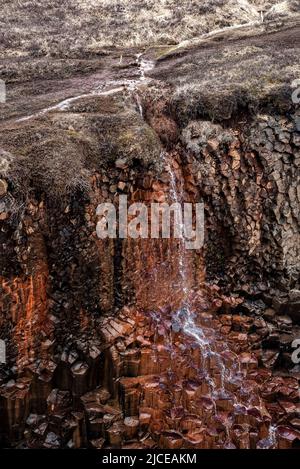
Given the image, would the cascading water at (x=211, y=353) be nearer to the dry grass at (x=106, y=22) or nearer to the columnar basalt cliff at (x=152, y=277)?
the columnar basalt cliff at (x=152, y=277)

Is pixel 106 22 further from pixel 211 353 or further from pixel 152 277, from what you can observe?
pixel 211 353

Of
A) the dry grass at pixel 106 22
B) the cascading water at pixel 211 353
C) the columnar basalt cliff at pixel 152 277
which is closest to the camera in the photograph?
the columnar basalt cliff at pixel 152 277

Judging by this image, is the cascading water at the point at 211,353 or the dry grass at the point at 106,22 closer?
the cascading water at the point at 211,353

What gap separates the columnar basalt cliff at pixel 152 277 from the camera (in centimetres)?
1218

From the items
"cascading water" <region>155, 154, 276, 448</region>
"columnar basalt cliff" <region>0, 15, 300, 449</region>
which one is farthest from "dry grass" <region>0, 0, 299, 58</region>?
"cascading water" <region>155, 154, 276, 448</region>

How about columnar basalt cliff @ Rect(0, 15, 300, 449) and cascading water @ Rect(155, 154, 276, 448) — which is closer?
columnar basalt cliff @ Rect(0, 15, 300, 449)

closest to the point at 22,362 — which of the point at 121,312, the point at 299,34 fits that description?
the point at 121,312

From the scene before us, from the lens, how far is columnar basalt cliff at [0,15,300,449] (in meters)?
12.2

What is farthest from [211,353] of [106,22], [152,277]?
[106,22]

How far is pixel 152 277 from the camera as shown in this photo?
14.5m

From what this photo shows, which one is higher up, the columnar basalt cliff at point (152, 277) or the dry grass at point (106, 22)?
the dry grass at point (106, 22)

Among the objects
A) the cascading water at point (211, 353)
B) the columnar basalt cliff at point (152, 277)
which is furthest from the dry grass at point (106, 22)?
the cascading water at point (211, 353)

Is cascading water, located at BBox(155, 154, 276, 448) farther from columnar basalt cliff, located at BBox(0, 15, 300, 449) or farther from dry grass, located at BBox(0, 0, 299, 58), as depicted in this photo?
dry grass, located at BBox(0, 0, 299, 58)

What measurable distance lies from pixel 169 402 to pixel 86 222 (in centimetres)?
544
